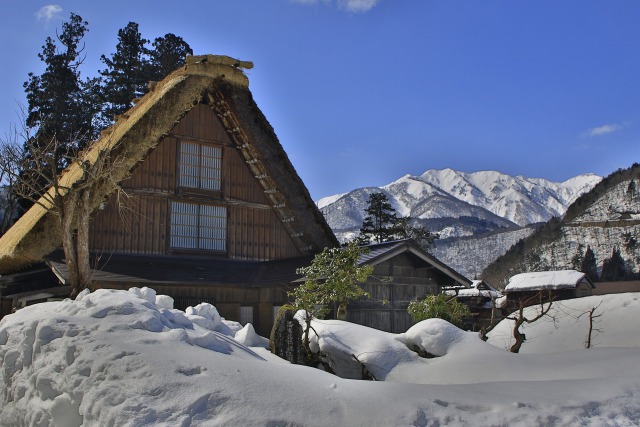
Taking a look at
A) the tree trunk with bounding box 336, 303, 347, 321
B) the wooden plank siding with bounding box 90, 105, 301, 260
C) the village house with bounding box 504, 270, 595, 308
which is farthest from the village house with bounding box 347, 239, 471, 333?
the village house with bounding box 504, 270, 595, 308

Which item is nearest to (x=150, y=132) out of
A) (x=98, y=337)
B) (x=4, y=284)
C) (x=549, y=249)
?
(x=4, y=284)

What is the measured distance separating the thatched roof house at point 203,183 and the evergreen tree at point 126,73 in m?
16.4

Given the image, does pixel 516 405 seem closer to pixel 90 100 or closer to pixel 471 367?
pixel 471 367

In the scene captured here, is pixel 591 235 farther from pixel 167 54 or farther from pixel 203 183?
pixel 203 183

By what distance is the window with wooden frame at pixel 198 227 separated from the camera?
15562mm

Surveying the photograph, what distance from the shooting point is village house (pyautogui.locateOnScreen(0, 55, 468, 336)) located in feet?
46.2

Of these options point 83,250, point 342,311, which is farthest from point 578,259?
point 83,250

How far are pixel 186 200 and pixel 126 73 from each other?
68.8 feet

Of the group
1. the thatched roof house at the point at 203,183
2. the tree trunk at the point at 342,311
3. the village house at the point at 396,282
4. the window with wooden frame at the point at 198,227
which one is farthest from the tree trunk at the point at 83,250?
the village house at the point at 396,282

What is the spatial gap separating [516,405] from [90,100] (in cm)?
3315

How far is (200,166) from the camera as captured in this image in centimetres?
1611

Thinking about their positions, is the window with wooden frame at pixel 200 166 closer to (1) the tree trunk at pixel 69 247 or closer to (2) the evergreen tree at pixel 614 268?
(1) the tree trunk at pixel 69 247

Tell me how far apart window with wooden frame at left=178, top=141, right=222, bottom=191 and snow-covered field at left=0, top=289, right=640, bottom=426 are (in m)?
9.15

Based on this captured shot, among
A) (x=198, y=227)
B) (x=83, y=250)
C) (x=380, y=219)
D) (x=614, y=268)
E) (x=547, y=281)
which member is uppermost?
(x=380, y=219)
